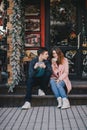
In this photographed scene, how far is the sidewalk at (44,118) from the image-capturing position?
952cm

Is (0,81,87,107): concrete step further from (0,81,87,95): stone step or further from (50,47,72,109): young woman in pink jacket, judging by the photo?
(50,47,72,109): young woman in pink jacket

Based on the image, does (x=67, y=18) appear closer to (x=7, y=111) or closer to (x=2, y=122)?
(x=7, y=111)

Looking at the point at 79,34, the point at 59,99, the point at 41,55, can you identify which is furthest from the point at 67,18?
the point at 59,99

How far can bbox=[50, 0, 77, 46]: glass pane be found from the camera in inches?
545

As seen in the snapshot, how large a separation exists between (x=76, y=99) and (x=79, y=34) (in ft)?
7.83

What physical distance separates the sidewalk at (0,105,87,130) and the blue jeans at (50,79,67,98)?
1.19 ft

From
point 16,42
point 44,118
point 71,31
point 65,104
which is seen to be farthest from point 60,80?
point 71,31

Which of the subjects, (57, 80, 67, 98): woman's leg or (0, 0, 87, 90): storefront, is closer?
(57, 80, 67, 98): woman's leg

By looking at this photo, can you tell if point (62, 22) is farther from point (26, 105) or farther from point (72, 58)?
point (26, 105)

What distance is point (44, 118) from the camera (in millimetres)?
10469

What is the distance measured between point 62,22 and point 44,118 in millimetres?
4189

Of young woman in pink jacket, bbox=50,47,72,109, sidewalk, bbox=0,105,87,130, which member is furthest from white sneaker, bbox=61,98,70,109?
sidewalk, bbox=0,105,87,130

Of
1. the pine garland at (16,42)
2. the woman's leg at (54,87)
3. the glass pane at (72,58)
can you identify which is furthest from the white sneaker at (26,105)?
the glass pane at (72,58)

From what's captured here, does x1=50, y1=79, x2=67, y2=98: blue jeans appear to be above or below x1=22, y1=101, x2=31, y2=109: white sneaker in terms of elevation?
above
